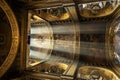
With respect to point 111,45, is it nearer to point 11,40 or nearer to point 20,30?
point 20,30

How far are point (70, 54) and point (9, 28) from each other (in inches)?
256

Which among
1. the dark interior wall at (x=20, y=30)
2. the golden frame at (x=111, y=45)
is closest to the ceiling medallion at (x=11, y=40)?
the dark interior wall at (x=20, y=30)

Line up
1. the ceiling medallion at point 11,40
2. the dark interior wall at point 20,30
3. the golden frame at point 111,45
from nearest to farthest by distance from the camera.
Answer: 1. the ceiling medallion at point 11,40
2. the dark interior wall at point 20,30
3. the golden frame at point 111,45

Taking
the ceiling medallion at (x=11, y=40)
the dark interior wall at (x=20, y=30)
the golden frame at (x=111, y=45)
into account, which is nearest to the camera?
the ceiling medallion at (x=11, y=40)

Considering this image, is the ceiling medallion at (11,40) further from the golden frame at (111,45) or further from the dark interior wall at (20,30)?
the golden frame at (111,45)

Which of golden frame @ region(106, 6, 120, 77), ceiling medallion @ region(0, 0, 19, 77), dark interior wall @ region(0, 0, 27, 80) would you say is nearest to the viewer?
ceiling medallion @ region(0, 0, 19, 77)

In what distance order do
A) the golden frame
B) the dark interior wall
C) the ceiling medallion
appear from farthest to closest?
1. the golden frame
2. the dark interior wall
3. the ceiling medallion

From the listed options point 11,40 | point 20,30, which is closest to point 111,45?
point 20,30

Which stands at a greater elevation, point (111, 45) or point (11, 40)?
point (11, 40)

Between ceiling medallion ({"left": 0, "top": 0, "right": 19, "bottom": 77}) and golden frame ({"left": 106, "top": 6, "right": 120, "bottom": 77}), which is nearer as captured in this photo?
ceiling medallion ({"left": 0, "top": 0, "right": 19, "bottom": 77})

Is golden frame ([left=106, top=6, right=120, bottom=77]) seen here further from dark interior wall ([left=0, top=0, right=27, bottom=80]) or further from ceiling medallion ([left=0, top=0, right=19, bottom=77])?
ceiling medallion ([left=0, top=0, right=19, bottom=77])

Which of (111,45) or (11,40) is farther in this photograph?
(111,45)

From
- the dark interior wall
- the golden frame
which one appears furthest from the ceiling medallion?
the golden frame

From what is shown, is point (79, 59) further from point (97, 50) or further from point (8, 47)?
point (8, 47)
